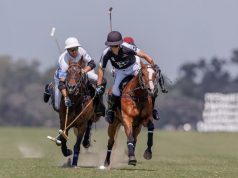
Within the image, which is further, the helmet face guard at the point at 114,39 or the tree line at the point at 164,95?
the tree line at the point at 164,95

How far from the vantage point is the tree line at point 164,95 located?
Answer: 436 feet

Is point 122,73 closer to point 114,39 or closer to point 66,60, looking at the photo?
point 114,39

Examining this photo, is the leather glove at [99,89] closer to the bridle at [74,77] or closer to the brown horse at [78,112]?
Result: the brown horse at [78,112]

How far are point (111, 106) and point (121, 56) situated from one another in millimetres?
1284

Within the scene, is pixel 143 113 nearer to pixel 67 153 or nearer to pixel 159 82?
pixel 159 82

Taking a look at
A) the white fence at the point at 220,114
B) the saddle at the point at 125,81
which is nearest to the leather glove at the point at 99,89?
the saddle at the point at 125,81

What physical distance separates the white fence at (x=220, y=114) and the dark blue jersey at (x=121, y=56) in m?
47.7

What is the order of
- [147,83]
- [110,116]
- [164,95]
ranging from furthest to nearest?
[164,95] → [110,116] → [147,83]

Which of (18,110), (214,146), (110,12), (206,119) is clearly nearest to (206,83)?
(18,110)

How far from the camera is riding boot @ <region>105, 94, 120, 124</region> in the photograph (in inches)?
936

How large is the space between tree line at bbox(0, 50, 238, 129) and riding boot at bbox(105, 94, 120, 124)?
3872 inches

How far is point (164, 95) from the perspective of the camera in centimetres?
14475

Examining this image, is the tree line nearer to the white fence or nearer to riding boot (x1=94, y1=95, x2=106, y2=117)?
the white fence

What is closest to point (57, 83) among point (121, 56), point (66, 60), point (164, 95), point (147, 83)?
point (66, 60)
